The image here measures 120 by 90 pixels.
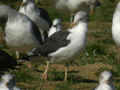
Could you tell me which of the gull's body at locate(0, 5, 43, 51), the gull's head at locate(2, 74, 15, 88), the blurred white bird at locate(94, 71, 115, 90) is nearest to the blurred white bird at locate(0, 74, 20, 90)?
the gull's head at locate(2, 74, 15, 88)

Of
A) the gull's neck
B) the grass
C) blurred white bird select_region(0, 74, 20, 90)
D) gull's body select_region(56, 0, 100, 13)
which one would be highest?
gull's body select_region(56, 0, 100, 13)

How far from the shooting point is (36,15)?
1463 centimetres

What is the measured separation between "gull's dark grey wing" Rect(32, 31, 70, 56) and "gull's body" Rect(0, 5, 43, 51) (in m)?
1.10

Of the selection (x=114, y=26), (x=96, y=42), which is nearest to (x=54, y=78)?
(x=114, y=26)

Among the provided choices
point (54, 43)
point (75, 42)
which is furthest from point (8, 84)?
point (54, 43)

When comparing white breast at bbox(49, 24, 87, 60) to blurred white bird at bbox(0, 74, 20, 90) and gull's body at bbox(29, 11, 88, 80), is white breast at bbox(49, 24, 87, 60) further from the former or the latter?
blurred white bird at bbox(0, 74, 20, 90)

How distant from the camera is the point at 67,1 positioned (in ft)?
63.1

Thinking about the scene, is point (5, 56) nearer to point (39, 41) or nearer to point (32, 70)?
point (32, 70)

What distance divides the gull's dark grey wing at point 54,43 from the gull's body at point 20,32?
3.61 ft

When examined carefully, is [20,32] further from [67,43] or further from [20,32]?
[67,43]

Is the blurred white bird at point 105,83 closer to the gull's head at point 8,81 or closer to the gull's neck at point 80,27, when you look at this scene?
the gull's head at point 8,81

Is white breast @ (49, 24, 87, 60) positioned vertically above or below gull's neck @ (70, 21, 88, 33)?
below

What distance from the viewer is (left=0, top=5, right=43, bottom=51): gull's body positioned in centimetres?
1170

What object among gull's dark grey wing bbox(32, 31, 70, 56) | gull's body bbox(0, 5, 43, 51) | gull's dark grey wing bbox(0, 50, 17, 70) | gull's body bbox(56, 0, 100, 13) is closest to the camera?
gull's dark grey wing bbox(0, 50, 17, 70)
